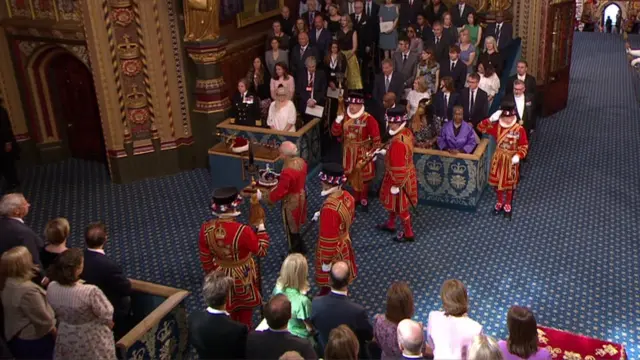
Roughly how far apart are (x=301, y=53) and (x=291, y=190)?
4401mm

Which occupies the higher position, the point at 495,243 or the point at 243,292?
the point at 243,292

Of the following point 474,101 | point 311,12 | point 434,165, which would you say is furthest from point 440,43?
point 434,165

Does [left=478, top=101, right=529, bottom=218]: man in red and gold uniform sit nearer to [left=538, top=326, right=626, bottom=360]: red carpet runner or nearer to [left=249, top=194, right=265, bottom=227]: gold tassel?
[left=538, top=326, right=626, bottom=360]: red carpet runner

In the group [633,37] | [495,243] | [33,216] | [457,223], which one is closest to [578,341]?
[495,243]

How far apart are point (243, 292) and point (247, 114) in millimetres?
4508

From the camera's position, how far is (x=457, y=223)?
30.0 feet

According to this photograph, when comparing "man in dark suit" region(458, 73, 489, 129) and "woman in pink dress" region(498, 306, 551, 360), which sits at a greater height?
"man in dark suit" region(458, 73, 489, 129)

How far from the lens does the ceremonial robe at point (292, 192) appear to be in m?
7.57

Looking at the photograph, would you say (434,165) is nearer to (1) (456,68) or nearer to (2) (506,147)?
(2) (506,147)

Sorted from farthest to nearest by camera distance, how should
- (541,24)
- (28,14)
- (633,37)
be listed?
(633,37) → (541,24) → (28,14)

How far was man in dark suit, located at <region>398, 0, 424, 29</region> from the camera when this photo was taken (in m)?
12.8

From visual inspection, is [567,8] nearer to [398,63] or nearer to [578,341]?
[398,63]

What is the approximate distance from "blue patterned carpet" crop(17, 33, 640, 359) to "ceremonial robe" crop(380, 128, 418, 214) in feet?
1.91

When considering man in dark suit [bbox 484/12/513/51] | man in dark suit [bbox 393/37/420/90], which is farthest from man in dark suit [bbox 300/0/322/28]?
man in dark suit [bbox 484/12/513/51]
